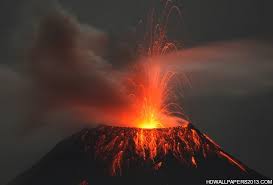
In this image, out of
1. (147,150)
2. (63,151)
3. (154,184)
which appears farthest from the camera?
(63,151)

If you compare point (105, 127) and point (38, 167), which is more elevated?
point (105, 127)

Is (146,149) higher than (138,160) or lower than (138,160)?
higher

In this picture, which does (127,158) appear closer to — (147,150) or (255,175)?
(147,150)

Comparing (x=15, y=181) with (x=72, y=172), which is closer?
(x=72, y=172)

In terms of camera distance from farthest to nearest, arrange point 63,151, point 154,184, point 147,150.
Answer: point 63,151 → point 147,150 → point 154,184

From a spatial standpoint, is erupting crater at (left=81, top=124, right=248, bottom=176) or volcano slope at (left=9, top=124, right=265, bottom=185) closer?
volcano slope at (left=9, top=124, right=265, bottom=185)

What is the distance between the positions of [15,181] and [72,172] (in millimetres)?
9359

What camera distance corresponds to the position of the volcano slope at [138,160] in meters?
72.4

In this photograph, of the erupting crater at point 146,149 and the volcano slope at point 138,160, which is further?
the erupting crater at point 146,149

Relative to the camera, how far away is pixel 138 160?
242 feet

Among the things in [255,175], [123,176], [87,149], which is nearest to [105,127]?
[87,149]

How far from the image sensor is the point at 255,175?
78.7 meters

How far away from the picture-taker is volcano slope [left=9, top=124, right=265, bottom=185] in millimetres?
72375

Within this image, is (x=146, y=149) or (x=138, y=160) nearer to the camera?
(x=138, y=160)
